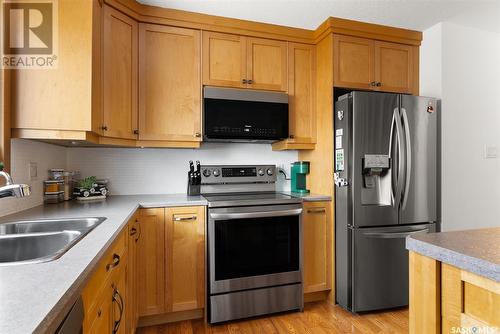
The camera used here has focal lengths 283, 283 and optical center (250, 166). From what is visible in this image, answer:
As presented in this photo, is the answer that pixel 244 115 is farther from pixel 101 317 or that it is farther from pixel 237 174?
pixel 101 317

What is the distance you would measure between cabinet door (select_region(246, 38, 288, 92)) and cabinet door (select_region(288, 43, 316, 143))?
2.6 inches

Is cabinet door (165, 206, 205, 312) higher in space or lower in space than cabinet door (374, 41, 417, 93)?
lower

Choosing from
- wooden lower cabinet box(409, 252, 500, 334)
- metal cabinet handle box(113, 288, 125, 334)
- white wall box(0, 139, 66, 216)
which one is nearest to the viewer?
wooden lower cabinet box(409, 252, 500, 334)

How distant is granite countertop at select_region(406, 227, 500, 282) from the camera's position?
27.0 inches

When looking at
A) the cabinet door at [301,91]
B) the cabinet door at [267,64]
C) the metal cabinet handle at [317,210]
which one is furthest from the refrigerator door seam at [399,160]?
the cabinet door at [267,64]

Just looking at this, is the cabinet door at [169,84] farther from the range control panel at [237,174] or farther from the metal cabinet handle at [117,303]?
the metal cabinet handle at [117,303]

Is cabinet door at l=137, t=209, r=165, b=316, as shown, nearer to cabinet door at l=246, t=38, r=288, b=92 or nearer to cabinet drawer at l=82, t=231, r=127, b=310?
cabinet drawer at l=82, t=231, r=127, b=310

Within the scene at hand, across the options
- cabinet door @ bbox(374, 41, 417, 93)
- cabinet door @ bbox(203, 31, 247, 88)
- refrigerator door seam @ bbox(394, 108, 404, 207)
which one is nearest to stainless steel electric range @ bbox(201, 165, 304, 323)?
refrigerator door seam @ bbox(394, 108, 404, 207)

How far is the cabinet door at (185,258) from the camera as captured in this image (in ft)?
6.57

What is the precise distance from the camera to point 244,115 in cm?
235

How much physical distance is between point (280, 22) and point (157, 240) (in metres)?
2.01

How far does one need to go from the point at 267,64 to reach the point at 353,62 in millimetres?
740

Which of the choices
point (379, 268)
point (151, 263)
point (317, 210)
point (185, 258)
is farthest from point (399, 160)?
point (151, 263)

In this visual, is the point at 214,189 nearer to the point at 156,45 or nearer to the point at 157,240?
the point at 157,240
